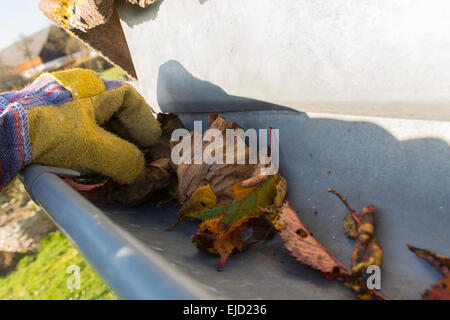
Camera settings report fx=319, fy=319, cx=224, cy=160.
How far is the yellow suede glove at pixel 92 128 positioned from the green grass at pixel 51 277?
179cm

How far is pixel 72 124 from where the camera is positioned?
0.85 m

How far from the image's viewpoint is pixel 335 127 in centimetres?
76

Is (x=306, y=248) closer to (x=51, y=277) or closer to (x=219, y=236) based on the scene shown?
(x=219, y=236)

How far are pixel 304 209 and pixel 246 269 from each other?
0.74 ft

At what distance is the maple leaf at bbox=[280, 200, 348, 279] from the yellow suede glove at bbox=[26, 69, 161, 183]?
1.77ft

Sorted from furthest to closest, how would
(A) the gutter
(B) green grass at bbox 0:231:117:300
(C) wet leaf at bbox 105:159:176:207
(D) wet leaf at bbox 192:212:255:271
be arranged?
(B) green grass at bbox 0:231:117:300 → (C) wet leaf at bbox 105:159:176:207 → (D) wet leaf at bbox 192:212:255:271 → (A) the gutter

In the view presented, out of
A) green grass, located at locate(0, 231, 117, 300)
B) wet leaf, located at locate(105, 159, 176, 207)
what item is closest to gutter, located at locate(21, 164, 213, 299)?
wet leaf, located at locate(105, 159, 176, 207)

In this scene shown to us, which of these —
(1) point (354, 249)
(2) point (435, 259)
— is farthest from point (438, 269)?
(1) point (354, 249)

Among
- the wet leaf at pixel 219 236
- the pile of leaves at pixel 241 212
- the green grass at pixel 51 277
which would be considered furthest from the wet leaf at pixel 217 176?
the green grass at pixel 51 277

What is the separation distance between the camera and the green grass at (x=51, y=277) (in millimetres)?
2656

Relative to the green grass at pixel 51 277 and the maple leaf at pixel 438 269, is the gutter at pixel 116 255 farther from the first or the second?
the green grass at pixel 51 277

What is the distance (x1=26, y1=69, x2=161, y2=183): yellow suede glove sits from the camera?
0.82 metres

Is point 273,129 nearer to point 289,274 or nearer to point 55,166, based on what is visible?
point 289,274

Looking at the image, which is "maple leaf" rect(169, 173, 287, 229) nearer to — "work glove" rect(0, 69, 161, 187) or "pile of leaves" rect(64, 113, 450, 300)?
"pile of leaves" rect(64, 113, 450, 300)
